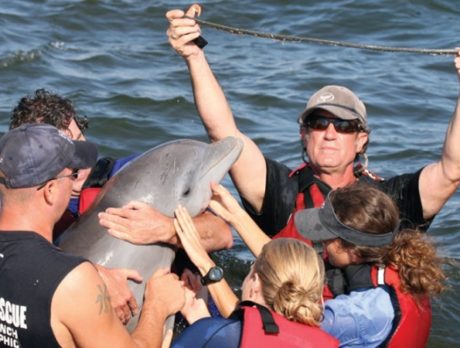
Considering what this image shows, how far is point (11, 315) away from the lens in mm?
4973

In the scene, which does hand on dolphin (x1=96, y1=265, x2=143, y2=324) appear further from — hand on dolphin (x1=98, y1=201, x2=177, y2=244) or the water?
the water

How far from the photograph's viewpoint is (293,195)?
7.20m

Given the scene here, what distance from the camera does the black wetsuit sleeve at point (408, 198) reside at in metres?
7.09

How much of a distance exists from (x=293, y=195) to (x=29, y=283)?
264cm

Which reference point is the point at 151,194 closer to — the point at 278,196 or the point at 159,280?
the point at 159,280

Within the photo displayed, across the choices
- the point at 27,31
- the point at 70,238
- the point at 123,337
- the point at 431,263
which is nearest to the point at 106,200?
the point at 70,238

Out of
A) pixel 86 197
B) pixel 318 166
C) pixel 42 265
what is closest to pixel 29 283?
pixel 42 265

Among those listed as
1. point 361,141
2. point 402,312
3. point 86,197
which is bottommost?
point 402,312

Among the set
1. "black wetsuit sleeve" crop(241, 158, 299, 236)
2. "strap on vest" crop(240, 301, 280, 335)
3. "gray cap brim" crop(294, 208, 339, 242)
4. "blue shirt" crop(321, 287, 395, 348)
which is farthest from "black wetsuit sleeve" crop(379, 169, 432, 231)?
"strap on vest" crop(240, 301, 280, 335)

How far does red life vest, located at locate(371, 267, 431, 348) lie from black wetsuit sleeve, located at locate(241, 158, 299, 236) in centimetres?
127

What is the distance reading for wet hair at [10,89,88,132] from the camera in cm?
685

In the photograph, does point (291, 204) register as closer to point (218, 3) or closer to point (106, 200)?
point (106, 200)

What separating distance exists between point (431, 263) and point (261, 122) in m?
8.05

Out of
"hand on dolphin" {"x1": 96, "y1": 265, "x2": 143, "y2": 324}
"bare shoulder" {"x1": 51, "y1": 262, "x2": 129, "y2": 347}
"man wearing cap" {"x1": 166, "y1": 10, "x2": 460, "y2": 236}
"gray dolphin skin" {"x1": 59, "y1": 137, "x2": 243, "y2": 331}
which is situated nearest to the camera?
"bare shoulder" {"x1": 51, "y1": 262, "x2": 129, "y2": 347}
